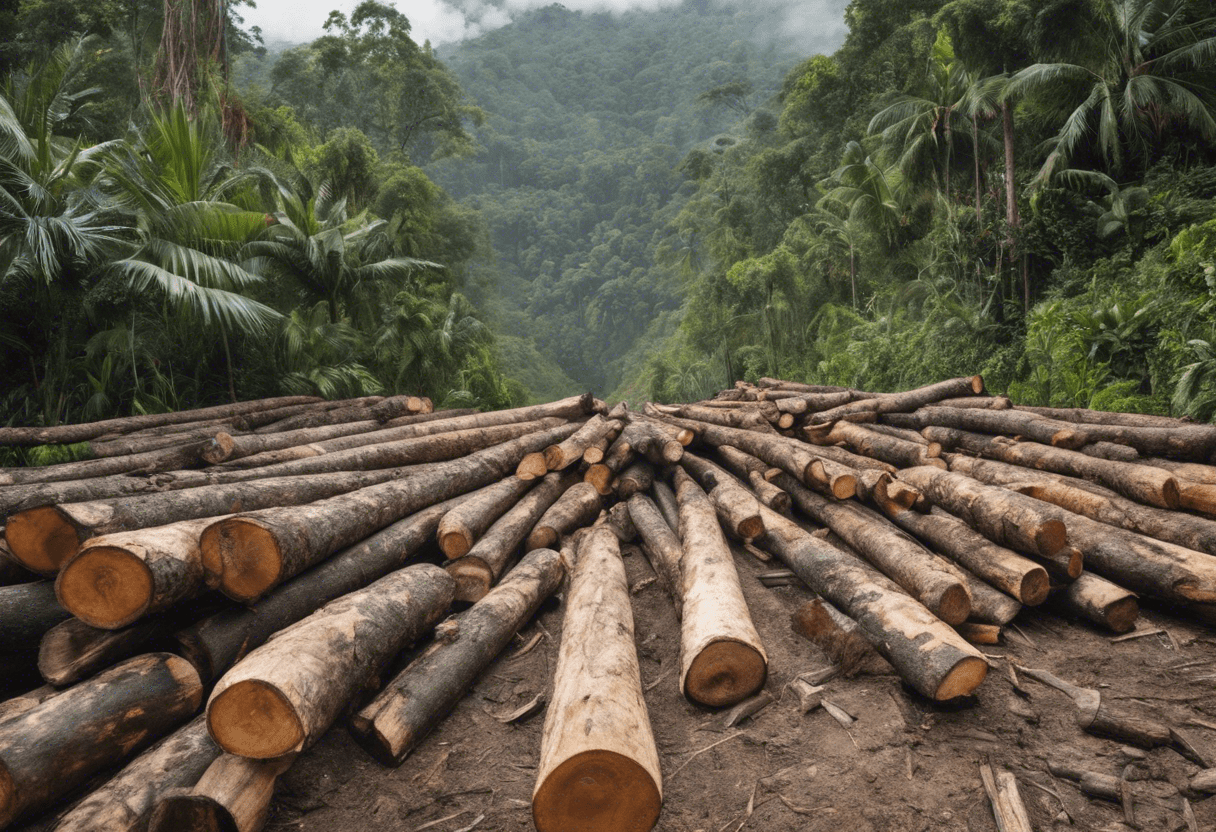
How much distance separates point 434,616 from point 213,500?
1.66 m

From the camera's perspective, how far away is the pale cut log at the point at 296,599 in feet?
8.86

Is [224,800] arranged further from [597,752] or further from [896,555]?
[896,555]

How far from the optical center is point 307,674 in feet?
7.63

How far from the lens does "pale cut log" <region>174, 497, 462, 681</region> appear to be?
8.86ft

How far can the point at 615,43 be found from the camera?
119 metres

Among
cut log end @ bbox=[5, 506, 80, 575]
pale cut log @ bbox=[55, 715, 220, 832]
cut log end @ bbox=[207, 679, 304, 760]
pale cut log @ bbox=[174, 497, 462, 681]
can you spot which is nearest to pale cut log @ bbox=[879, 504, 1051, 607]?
pale cut log @ bbox=[174, 497, 462, 681]

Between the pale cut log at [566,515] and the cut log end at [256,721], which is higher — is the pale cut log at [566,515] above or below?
below

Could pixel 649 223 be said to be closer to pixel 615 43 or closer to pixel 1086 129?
pixel 1086 129

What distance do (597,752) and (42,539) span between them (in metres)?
2.85

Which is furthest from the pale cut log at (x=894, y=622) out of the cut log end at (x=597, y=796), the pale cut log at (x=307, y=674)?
the pale cut log at (x=307, y=674)

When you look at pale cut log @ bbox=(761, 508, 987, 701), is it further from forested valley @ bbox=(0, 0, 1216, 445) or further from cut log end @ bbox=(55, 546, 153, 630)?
forested valley @ bbox=(0, 0, 1216, 445)

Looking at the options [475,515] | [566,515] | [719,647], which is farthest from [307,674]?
[566,515]

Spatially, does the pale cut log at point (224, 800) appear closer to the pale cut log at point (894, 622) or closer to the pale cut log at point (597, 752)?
the pale cut log at point (597, 752)

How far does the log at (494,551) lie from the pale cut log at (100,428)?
15.6ft
